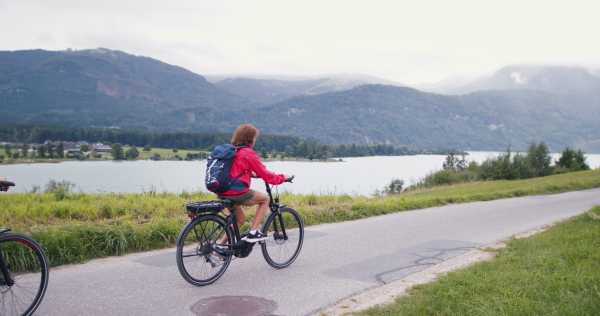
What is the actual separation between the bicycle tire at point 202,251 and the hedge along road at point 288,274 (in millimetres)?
148

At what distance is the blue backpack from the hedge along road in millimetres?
1225

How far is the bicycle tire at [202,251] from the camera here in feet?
17.0

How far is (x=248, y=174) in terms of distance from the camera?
5.71 meters

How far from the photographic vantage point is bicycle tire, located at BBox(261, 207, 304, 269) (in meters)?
6.26

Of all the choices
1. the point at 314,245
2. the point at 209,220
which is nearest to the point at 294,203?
the point at 314,245

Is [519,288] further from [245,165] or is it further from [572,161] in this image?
[572,161]

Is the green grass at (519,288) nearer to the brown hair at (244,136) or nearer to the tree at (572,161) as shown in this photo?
the brown hair at (244,136)

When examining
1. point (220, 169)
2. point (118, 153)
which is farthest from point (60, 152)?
point (220, 169)

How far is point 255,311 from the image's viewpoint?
4.54 metres

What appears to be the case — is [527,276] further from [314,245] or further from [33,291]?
[33,291]

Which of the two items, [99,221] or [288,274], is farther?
[99,221]

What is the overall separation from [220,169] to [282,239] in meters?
1.65

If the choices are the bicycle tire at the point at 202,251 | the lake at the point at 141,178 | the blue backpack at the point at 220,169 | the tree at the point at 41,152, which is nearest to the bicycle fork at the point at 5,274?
the bicycle tire at the point at 202,251

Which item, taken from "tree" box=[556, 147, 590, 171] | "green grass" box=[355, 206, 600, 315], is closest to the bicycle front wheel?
"green grass" box=[355, 206, 600, 315]
